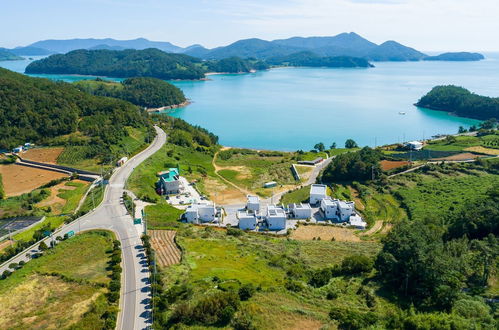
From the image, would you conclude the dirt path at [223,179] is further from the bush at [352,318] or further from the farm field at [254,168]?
the bush at [352,318]

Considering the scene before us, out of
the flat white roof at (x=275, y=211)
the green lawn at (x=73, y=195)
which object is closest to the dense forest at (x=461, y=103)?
the flat white roof at (x=275, y=211)

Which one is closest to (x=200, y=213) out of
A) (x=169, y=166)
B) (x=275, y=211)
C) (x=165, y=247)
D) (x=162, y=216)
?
(x=162, y=216)

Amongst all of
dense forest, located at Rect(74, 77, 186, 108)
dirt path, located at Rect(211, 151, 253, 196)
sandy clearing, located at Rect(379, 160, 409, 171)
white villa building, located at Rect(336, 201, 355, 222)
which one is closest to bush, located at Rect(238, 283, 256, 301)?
white villa building, located at Rect(336, 201, 355, 222)

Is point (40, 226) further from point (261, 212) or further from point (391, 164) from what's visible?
point (391, 164)

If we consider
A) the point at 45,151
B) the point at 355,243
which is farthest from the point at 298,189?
the point at 45,151

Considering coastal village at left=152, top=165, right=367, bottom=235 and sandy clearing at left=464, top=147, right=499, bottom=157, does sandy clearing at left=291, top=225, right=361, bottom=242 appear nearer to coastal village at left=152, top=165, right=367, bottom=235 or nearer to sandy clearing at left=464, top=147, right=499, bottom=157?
coastal village at left=152, top=165, right=367, bottom=235
